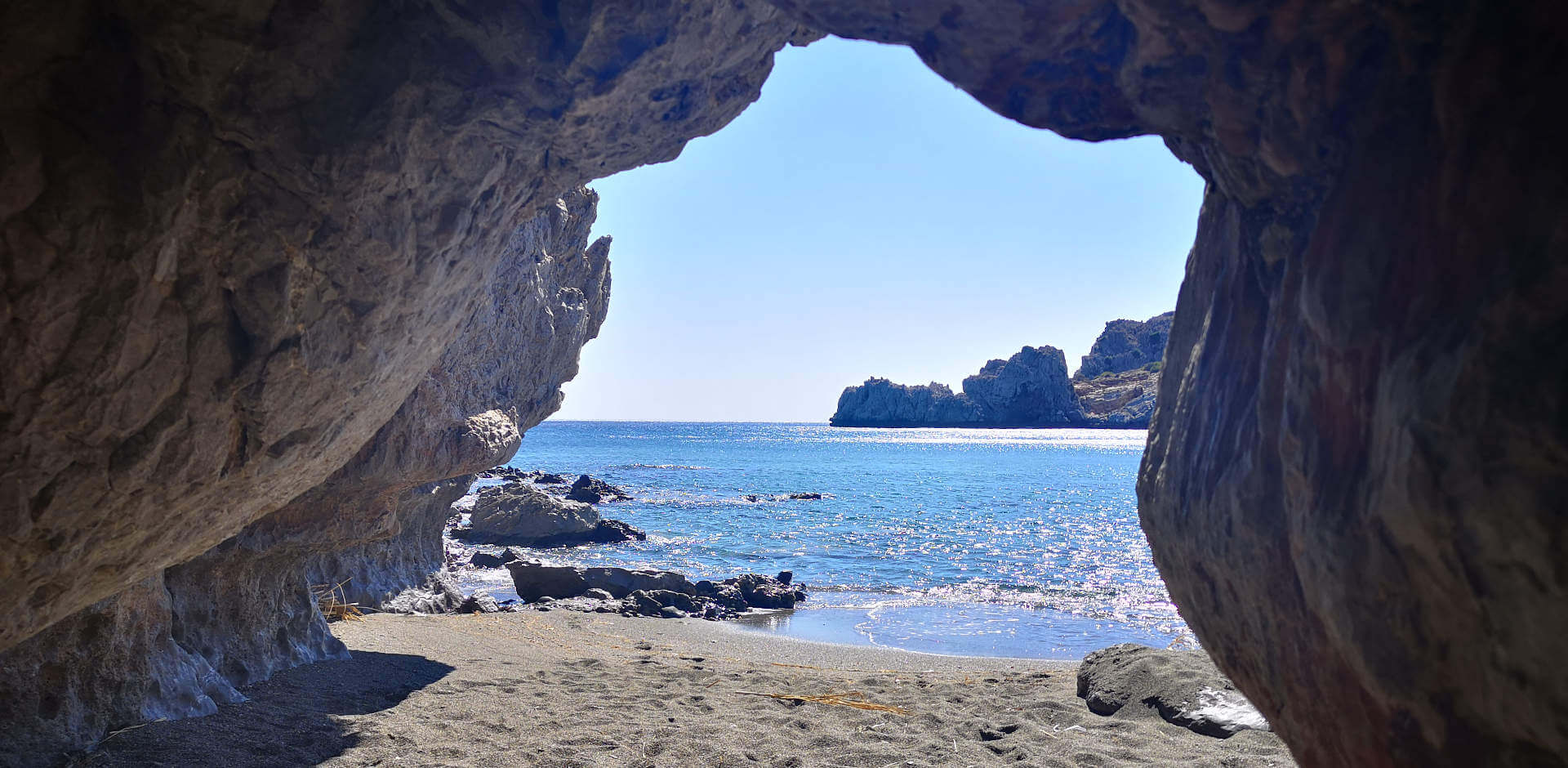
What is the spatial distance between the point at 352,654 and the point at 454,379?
275 cm

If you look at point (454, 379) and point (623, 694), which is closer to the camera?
point (623, 694)

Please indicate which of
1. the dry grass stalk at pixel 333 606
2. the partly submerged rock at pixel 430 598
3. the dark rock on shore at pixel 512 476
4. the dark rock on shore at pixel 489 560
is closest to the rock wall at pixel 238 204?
the dry grass stalk at pixel 333 606

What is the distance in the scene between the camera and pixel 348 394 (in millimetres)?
4707

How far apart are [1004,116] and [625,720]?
552 centimetres

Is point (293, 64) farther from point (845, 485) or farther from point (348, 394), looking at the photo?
point (845, 485)

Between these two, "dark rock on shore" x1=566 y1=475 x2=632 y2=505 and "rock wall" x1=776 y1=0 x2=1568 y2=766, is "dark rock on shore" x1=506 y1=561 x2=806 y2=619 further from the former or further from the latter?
"dark rock on shore" x1=566 y1=475 x2=632 y2=505

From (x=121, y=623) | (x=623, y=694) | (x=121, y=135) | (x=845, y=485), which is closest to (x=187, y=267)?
(x=121, y=135)

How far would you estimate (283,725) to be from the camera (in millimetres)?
5969

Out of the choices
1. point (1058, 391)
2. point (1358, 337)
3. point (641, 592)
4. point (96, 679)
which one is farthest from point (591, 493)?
point (1058, 391)

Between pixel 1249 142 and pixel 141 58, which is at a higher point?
pixel 141 58

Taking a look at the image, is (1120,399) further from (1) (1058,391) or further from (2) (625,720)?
(2) (625,720)

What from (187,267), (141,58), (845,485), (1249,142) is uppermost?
(141,58)

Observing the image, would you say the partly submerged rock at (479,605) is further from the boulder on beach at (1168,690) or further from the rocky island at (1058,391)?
the rocky island at (1058,391)

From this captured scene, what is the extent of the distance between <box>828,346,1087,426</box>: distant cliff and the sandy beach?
126 m
